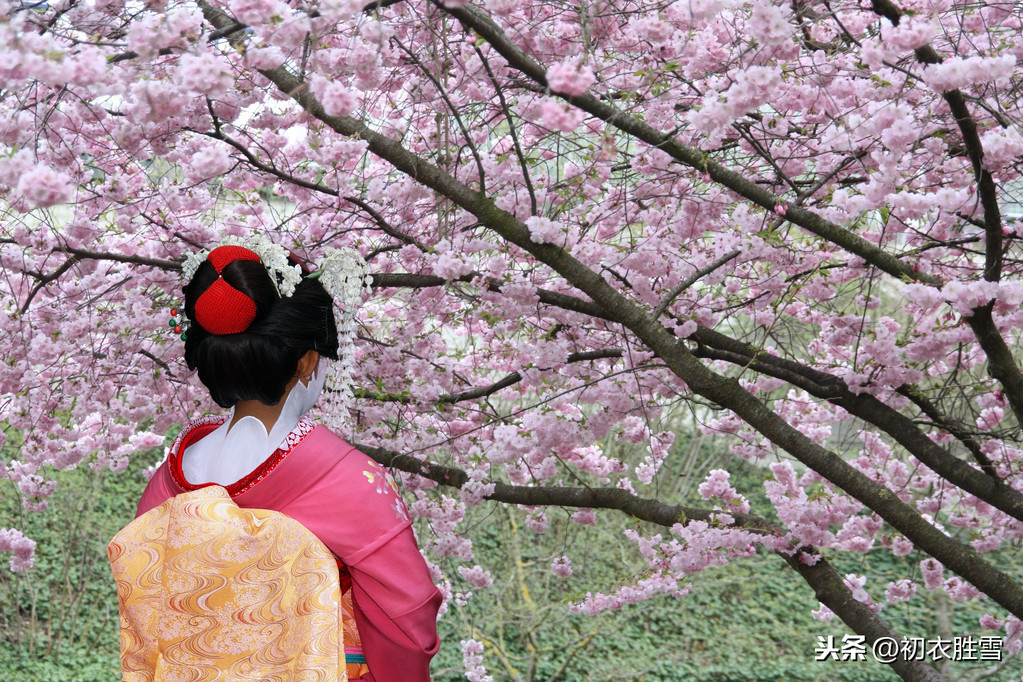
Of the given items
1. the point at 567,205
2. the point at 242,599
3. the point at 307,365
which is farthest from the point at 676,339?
the point at 242,599

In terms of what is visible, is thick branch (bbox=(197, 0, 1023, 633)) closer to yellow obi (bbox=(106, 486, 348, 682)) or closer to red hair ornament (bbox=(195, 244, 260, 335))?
red hair ornament (bbox=(195, 244, 260, 335))

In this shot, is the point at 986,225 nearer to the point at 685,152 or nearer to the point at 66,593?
the point at 685,152

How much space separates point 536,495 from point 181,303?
4.68 ft

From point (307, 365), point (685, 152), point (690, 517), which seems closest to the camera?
point (307, 365)

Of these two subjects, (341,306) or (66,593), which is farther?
(66,593)

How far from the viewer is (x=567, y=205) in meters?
2.90

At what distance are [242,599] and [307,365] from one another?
0.46 metres

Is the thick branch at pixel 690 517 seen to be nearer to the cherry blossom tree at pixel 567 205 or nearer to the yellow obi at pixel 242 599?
the cherry blossom tree at pixel 567 205

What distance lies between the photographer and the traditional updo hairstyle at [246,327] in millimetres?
1770

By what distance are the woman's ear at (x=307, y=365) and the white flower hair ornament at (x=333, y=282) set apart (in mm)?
56

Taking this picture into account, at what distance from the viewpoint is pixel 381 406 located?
385cm

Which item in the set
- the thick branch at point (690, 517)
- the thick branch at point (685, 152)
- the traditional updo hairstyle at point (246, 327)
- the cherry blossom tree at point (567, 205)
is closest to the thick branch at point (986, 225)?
the cherry blossom tree at point (567, 205)

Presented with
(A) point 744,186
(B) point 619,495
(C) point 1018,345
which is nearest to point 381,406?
(B) point 619,495

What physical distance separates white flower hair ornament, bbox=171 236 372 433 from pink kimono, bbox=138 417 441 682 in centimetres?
18
